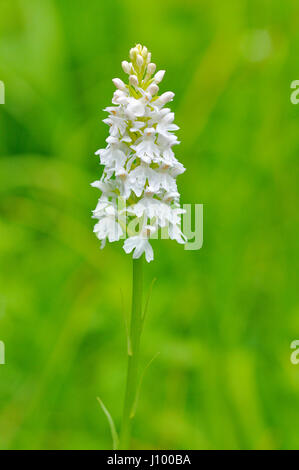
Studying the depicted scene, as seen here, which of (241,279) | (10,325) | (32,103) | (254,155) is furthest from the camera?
(32,103)

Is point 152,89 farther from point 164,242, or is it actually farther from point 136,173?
point 164,242

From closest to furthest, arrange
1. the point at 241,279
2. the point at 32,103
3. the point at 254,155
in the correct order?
the point at 241,279
the point at 254,155
the point at 32,103

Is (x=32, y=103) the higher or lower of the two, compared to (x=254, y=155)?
higher

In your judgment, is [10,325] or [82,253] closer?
[10,325]

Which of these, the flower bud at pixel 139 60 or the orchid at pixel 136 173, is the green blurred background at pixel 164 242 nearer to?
the orchid at pixel 136 173

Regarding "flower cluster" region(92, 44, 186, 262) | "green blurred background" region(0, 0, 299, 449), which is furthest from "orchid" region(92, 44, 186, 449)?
"green blurred background" region(0, 0, 299, 449)

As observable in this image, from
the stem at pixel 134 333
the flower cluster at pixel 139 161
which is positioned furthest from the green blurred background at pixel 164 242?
the flower cluster at pixel 139 161

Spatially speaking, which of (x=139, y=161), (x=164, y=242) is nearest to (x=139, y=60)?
(x=139, y=161)
